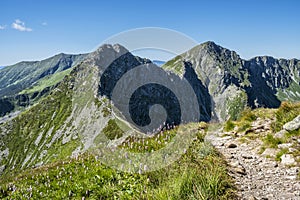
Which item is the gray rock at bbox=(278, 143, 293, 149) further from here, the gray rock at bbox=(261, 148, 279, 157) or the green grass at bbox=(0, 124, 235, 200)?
the green grass at bbox=(0, 124, 235, 200)

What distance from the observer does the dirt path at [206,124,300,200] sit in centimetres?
623

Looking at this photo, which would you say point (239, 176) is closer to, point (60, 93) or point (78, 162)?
point (78, 162)

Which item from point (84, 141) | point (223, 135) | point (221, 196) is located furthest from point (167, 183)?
point (84, 141)

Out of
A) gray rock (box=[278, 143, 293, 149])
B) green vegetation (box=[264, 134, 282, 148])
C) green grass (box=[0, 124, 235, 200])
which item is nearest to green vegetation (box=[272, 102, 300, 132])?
green vegetation (box=[264, 134, 282, 148])

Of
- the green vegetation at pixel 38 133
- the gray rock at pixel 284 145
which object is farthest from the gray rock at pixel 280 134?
Result: the green vegetation at pixel 38 133

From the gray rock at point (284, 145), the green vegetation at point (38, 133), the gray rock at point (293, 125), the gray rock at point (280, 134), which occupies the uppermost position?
the gray rock at point (293, 125)

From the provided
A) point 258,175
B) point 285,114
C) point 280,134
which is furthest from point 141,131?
point 258,175

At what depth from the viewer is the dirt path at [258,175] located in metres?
6.23

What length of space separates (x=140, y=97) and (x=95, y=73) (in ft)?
101

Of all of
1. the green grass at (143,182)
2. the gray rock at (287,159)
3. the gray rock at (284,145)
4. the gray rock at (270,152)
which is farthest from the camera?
the gray rock at (284,145)

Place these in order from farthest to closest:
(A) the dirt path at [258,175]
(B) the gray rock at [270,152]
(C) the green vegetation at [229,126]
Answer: (C) the green vegetation at [229,126], (B) the gray rock at [270,152], (A) the dirt path at [258,175]

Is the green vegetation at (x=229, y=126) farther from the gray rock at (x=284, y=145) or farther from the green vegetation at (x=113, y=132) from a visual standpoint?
the green vegetation at (x=113, y=132)

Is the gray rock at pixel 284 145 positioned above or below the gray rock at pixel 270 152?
above

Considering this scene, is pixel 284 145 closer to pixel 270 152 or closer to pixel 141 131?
pixel 270 152
